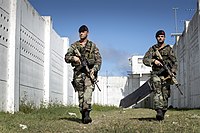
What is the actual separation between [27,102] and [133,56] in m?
20.9

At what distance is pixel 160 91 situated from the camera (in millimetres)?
6590

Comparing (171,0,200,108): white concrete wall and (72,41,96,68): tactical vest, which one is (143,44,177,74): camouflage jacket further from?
(171,0,200,108): white concrete wall

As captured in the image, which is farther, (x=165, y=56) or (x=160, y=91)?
(x=165, y=56)

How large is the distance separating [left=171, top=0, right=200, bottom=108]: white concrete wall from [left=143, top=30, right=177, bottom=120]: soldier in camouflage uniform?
22.4 feet

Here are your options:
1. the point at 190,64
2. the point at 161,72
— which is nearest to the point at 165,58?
the point at 161,72

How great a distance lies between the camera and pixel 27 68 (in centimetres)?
1012

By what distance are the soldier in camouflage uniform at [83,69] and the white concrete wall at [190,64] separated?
7.59 m

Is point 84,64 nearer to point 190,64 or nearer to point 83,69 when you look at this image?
point 83,69

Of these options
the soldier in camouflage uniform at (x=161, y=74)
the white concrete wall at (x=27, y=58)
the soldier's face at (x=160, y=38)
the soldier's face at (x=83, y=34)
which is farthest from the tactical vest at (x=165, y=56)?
the white concrete wall at (x=27, y=58)

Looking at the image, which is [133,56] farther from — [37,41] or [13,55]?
[13,55]

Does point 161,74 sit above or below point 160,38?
below

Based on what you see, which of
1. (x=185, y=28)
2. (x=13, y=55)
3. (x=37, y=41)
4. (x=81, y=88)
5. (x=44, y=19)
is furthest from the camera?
(x=185, y=28)

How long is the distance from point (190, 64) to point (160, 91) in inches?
370

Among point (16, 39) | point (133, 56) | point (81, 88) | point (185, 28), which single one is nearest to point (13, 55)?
point (16, 39)
